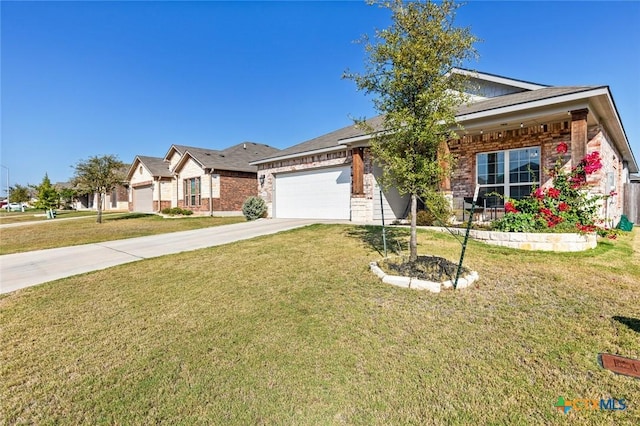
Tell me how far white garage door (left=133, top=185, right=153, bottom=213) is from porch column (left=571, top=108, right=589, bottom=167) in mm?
29718

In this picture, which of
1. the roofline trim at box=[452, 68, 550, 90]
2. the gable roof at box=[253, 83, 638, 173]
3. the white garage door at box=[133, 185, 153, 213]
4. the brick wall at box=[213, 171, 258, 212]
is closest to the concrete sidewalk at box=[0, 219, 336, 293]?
the gable roof at box=[253, 83, 638, 173]

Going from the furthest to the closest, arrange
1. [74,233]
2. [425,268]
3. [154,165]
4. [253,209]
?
[154,165] → [253,209] → [74,233] → [425,268]

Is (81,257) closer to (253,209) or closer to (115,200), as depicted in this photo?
(253,209)

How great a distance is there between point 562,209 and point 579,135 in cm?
263

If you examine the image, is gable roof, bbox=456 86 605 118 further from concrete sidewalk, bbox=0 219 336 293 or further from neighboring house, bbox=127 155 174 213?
neighboring house, bbox=127 155 174 213

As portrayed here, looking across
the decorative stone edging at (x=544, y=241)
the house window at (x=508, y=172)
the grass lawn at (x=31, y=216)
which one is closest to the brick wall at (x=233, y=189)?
the grass lawn at (x=31, y=216)

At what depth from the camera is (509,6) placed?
32.1ft

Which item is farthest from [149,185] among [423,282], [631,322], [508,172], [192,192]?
[631,322]

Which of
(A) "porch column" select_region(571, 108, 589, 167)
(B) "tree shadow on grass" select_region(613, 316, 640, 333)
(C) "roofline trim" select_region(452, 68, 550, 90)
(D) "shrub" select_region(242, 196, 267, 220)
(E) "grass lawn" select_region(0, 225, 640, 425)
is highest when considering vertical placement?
(C) "roofline trim" select_region(452, 68, 550, 90)

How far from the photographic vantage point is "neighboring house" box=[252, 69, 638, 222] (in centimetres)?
862

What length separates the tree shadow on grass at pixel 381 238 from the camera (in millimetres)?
7039

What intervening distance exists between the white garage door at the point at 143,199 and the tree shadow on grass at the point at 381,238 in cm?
2463

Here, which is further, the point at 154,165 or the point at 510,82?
the point at 154,165

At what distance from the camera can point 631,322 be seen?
343 centimetres
